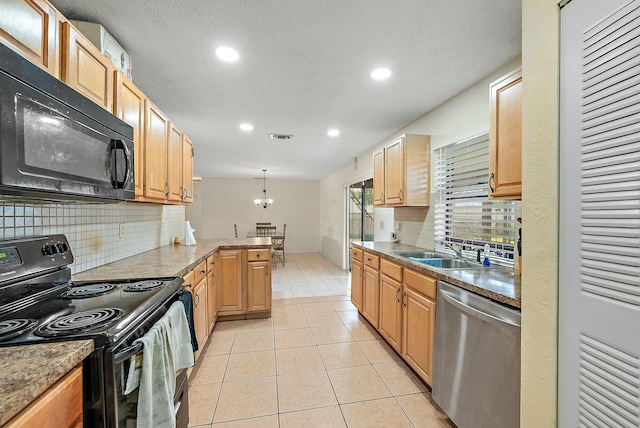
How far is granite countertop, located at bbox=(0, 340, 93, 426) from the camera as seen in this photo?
1.92 feet

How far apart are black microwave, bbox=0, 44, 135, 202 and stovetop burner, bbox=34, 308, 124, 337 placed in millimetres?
453

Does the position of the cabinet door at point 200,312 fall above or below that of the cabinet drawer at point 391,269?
below

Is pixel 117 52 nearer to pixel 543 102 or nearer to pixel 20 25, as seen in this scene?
pixel 20 25

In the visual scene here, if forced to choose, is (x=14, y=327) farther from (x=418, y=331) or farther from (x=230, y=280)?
(x=230, y=280)

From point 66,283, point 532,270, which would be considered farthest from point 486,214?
point 66,283

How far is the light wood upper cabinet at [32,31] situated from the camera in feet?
3.14

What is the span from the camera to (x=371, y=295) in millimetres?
2914

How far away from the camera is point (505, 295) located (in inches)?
51.6

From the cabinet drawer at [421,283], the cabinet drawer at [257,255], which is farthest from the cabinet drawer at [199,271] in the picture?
the cabinet drawer at [421,283]

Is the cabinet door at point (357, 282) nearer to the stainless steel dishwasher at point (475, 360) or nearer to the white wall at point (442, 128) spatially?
the white wall at point (442, 128)

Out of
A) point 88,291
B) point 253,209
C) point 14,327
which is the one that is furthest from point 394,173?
point 253,209

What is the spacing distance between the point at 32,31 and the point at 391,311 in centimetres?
270

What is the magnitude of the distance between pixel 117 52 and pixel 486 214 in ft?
9.27

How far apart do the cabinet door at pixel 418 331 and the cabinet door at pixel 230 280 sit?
1.86 meters
